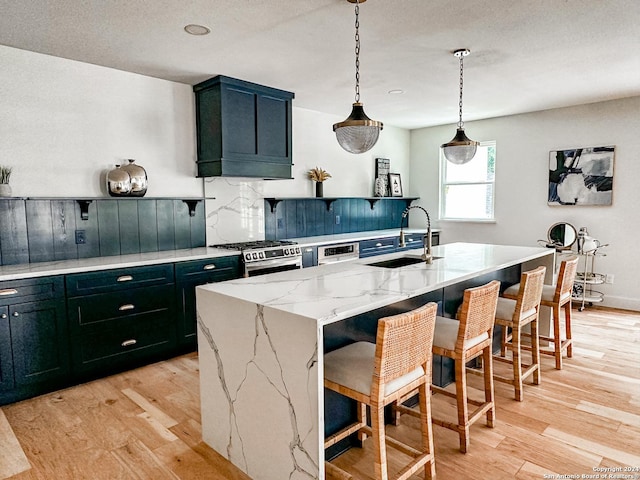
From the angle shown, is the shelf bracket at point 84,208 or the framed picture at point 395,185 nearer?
the shelf bracket at point 84,208

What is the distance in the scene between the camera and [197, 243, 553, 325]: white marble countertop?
6.05ft

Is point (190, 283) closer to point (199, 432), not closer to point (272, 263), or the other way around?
point (272, 263)

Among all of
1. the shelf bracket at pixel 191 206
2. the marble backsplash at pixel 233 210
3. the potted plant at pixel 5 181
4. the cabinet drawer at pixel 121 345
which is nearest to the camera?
the potted plant at pixel 5 181

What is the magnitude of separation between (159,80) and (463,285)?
129 inches

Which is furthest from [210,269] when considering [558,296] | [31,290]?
[558,296]

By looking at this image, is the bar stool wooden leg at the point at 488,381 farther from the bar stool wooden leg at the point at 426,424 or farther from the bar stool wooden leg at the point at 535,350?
the bar stool wooden leg at the point at 535,350

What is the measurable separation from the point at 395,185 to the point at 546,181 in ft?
6.88

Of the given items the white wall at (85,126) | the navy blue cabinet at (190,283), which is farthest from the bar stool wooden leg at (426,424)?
the white wall at (85,126)

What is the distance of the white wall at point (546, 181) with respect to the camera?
16.2ft

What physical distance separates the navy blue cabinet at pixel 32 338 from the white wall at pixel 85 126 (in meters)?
0.87

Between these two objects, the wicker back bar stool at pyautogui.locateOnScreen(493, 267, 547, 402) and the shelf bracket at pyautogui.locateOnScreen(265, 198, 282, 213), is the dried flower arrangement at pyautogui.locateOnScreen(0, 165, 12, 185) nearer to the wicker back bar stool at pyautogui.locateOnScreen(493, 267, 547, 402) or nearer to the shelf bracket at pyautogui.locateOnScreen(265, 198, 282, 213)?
the shelf bracket at pyautogui.locateOnScreen(265, 198, 282, 213)

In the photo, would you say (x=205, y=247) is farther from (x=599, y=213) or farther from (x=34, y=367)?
(x=599, y=213)

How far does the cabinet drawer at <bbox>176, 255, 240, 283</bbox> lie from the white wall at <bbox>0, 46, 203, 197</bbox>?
2.77 ft

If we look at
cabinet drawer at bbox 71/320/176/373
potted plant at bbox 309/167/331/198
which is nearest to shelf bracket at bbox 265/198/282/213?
potted plant at bbox 309/167/331/198
